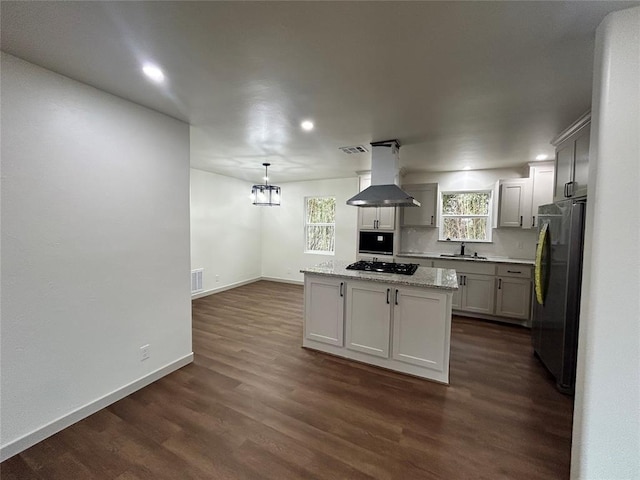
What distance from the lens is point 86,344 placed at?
209 cm

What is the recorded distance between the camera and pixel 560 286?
258 cm

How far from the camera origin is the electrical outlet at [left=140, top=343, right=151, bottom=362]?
8.13 feet

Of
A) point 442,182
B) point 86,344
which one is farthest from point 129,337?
point 442,182

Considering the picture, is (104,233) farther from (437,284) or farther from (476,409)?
(476,409)

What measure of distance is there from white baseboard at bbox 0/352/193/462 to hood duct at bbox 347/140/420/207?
2.81 meters

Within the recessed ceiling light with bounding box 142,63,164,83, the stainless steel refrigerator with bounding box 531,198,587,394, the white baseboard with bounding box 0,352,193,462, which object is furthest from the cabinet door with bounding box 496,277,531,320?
the recessed ceiling light with bounding box 142,63,164,83

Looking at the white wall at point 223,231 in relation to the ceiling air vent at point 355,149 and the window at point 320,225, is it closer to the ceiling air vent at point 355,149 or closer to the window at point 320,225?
the window at point 320,225

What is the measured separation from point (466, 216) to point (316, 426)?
4507mm

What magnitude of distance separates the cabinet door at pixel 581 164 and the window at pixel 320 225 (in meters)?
4.29

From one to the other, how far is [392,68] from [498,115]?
1.40 metres

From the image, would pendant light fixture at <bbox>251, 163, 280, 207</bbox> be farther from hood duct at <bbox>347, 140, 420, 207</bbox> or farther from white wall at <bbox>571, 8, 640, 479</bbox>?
white wall at <bbox>571, 8, 640, 479</bbox>

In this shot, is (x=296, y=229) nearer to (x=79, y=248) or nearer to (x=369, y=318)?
(x=369, y=318)

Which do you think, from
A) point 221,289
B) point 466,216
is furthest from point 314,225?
point 466,216

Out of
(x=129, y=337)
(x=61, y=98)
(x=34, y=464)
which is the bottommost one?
(x=34, y=464)
